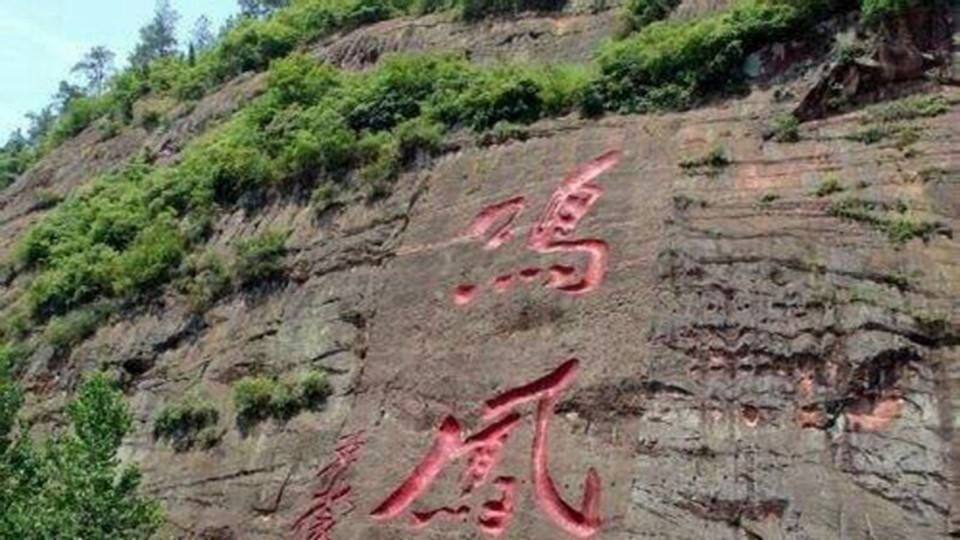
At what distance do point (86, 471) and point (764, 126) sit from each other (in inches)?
254

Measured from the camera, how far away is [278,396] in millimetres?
11820

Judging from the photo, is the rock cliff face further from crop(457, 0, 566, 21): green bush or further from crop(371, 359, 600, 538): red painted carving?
crop(457, 0, 566, 21): green bush

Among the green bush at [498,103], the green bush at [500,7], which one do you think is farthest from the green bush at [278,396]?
the green bush at [500,7]

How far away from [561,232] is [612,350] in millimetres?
1692

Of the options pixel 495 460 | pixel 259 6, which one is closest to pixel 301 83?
pixel 495 460

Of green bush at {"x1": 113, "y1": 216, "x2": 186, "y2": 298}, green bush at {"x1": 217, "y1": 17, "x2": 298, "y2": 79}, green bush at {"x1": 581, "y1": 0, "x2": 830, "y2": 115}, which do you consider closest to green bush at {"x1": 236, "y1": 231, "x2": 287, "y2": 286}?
green bush at {"x1": 113, "y1": 216, "x2": 186, "y2": 298}

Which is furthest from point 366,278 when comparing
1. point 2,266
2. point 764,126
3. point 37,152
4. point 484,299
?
point 37,152

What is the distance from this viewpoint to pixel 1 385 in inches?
482

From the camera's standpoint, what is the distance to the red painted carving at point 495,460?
30.5ft

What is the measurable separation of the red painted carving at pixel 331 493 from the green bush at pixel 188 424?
1773 millimetres

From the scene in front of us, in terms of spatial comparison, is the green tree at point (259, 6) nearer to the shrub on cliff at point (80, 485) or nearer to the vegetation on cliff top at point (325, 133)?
the vegetation on cliff top at point (325, 133)

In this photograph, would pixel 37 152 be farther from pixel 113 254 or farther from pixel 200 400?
pixel 200 400

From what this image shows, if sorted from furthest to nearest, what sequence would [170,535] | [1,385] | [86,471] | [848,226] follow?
[1,385] → [170,535] → [86,471] → [848,226]

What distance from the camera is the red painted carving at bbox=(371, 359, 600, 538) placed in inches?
366
